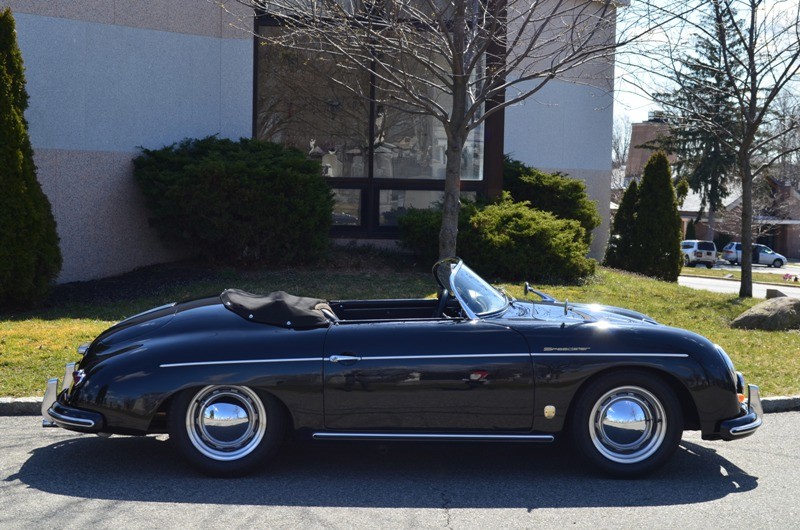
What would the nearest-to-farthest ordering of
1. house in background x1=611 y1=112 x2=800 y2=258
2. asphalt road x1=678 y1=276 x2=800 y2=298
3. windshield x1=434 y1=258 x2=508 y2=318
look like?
windshield x1=434 y1=258 x2=508 y2=318 < asphalt road x1=678 y1=276 x2=800 y2=298 < house in background x1=611 y1=112 x2=800 y2=258

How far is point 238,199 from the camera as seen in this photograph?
12438mm

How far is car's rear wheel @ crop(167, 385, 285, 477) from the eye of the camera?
522 cm

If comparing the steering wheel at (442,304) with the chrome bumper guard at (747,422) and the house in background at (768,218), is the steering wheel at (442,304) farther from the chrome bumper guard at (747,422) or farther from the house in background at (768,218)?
the house in background at (768,218)

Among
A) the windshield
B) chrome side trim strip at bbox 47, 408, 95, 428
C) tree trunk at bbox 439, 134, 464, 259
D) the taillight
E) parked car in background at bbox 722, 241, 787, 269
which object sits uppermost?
tree trunk at bbox 439, 134, 464, 259

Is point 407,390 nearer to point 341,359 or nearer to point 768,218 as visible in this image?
point 341,359

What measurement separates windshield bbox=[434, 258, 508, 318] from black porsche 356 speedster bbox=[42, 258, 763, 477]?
9.6 inches

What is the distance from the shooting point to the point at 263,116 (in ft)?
49.4

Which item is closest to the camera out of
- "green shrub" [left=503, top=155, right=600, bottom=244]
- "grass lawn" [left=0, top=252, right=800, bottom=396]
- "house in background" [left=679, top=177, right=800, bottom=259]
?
"grass lawn" [left=0, top=252, right=800, bottom=396]

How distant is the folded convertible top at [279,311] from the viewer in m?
5.50

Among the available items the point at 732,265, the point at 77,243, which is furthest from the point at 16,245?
the point at 732,265

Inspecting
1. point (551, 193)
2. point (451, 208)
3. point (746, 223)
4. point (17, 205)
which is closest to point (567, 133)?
point (551, 193)

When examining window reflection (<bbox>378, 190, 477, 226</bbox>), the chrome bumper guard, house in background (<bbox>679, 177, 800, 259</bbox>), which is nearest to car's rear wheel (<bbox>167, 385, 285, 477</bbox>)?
the chrome bumper guard

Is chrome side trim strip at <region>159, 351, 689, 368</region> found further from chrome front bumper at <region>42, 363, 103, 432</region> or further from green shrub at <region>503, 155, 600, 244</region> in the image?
green shrub at <region>503, 155, 600, 244</region>

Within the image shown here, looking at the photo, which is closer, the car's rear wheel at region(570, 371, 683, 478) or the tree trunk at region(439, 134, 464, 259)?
the car's rear wheel at region(570, 371, 683, 478)
